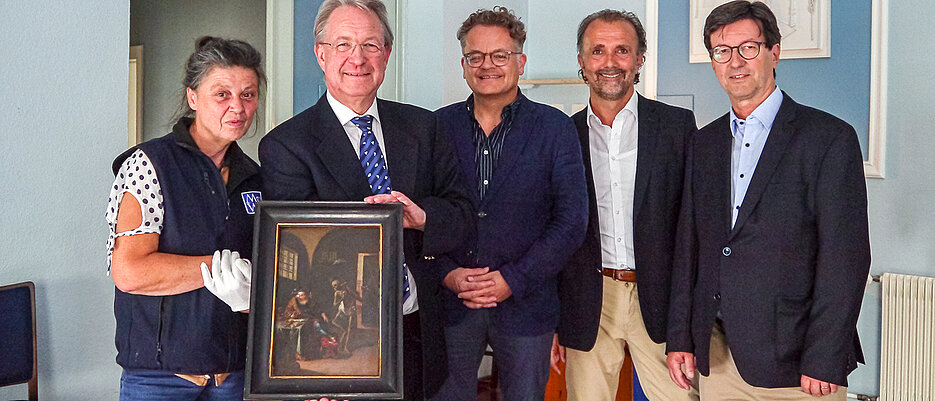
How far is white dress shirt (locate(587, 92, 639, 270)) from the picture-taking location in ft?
8.07

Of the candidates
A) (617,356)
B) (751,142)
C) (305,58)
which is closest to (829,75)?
(751,142)

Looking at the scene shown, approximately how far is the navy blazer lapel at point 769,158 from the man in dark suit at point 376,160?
769 millimetres

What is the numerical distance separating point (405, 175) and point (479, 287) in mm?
543

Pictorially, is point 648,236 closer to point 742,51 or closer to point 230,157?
point 742,51

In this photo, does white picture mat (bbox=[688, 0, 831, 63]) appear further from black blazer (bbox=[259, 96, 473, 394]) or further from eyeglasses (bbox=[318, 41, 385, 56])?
eyeglasses (bbox=[318, 41, 385, 56])

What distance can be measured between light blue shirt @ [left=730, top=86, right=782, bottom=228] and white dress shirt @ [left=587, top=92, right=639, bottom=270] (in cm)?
39

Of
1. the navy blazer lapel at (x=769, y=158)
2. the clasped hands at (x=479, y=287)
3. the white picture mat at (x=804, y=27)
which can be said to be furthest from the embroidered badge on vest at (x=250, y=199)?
the white picture mat at (x=804, y=27)

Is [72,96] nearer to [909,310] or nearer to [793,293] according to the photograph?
[793,293]

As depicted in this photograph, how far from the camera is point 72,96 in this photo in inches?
86.4

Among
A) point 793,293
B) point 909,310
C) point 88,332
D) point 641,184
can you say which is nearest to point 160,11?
point 88,332

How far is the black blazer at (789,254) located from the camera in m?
1.93

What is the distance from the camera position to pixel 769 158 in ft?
6.67

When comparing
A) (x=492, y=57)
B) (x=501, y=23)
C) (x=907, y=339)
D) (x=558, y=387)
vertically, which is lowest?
(x=558, y=387)

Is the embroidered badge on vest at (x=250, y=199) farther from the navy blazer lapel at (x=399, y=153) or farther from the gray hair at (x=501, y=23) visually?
the gray hair at (x=501, y=23)
